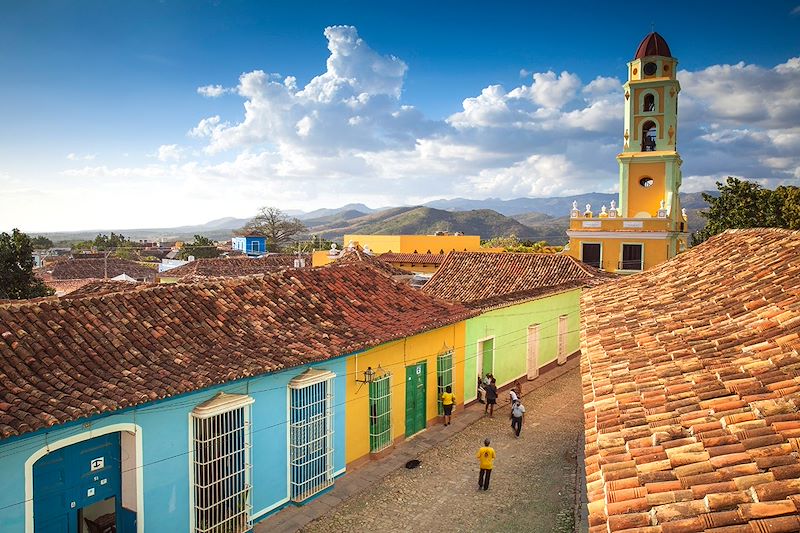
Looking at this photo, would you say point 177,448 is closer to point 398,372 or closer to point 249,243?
point 398,372

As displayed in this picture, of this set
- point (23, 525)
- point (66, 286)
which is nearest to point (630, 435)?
point (23, 525)

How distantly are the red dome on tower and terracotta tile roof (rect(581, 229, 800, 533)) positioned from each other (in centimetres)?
2466

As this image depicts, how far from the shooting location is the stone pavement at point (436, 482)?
8.98 m

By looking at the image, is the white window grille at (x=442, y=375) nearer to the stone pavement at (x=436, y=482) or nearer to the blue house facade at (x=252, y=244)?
the stone pavement at (x=436, y=482)

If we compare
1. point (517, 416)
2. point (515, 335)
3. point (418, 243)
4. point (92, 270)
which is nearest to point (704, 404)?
point (517, 416)

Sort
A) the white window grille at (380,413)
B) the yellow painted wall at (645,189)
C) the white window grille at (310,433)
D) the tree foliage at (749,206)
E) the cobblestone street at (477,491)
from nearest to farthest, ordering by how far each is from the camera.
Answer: the cobblestone street at (477,491) → the white window grille at (310,433) → the white window grille at (380,413) → the tree foliage at (749,206) → the yellow painted wall at (645,189)

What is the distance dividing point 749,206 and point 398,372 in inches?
836

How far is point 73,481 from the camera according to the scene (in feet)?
23.1

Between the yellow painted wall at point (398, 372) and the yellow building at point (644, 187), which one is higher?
the yellow building at point (644, 187)

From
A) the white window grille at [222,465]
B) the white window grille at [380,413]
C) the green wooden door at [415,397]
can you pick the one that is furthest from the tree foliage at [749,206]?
the white window grille at [222,465]

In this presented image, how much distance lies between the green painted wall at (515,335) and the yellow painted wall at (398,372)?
62 centimetres

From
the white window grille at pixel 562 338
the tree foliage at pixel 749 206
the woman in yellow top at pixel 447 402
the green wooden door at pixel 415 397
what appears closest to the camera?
the green wooden door at pixel 415 397

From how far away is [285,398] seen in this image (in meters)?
9.23

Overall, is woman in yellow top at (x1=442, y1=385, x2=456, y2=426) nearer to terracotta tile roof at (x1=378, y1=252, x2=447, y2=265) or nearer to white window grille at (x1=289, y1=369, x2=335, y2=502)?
white window grille at (x1=289, y1=369, x2=335, y2=502)
